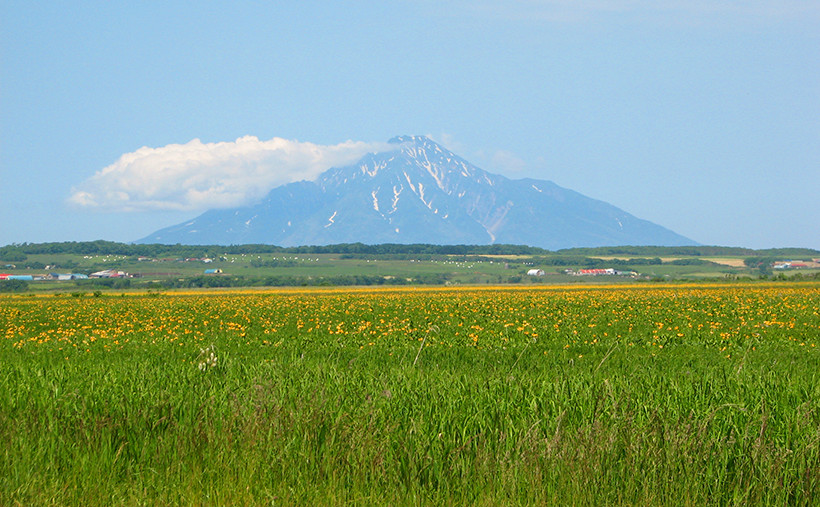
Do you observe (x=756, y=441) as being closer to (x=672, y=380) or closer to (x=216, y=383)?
(x=672, y=380)

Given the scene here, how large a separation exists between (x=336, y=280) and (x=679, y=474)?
137 m

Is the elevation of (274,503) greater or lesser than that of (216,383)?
lesser

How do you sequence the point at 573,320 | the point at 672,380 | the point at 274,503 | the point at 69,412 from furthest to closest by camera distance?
the point at 573,320 < the point at 672,380 < the point at 69,412 < the point at 274,503

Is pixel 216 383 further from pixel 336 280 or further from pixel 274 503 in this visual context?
pixel 336 280

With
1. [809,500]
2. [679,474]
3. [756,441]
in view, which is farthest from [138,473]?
[809,500]

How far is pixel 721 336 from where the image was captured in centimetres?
1981

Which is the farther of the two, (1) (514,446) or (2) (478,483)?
(1) (514,446)

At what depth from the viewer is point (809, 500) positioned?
18.7 ft

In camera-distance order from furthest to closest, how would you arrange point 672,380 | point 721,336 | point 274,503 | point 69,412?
point 721,336
point 672,380
point 69,412
point 274,503

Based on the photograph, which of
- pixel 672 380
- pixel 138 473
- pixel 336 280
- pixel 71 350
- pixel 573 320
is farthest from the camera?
pixel 336 280

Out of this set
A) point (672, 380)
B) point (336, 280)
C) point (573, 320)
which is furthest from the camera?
point (336, 280)

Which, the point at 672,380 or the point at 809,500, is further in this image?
the point at 672,380

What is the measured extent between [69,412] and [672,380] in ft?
22.6

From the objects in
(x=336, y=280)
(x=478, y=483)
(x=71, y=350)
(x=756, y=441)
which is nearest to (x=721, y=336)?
(x=756, y=441)
